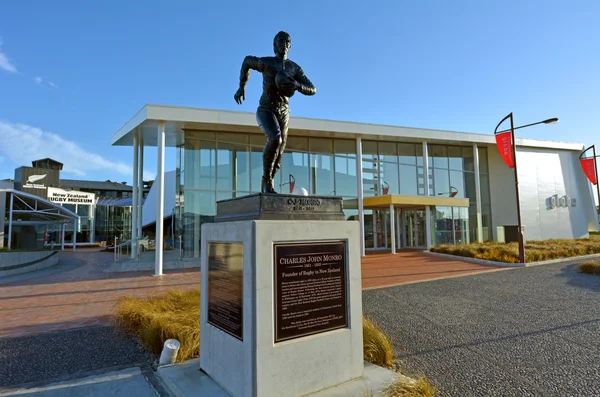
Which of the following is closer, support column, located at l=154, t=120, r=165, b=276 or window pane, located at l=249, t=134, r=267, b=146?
support column, located at l=154, t=120, r=165, b=276

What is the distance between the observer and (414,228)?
24.8m

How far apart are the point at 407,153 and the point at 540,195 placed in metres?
11.2

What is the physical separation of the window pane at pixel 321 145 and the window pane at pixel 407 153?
5272mm

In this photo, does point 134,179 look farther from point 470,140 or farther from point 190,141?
point 470,140

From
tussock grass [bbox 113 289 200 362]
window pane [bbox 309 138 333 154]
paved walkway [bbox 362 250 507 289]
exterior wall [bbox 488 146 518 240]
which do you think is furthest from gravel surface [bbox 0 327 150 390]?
exterior wall [bbox 488 146 518 240]

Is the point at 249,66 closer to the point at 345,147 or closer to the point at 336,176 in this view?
the point at 336,176

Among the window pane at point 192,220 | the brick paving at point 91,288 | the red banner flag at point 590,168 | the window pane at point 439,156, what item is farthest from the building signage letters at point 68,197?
the red banner flag at point 590,168

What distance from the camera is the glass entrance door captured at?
24.7m

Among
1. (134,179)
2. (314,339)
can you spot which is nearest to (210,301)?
(314,339)

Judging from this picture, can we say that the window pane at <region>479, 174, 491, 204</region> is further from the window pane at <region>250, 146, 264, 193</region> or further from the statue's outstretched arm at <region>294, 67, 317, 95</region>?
the statue's outstretched arm at <region>294, 67, 317, 95</region>

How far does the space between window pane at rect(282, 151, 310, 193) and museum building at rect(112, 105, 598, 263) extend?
58mm

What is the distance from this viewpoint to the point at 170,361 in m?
4.61

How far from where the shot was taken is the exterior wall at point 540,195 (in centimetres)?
2611

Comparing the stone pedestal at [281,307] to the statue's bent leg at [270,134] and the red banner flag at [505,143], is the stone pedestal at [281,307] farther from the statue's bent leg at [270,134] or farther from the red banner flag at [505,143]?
the red banner flag at [505,143]
